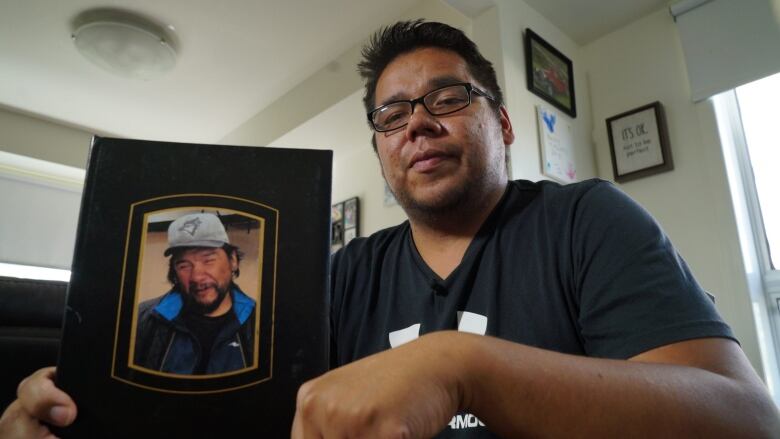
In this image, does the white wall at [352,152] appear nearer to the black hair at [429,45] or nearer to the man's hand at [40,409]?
the black hair at [429,45]

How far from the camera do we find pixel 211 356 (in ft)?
1.58

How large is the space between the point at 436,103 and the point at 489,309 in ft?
1.27

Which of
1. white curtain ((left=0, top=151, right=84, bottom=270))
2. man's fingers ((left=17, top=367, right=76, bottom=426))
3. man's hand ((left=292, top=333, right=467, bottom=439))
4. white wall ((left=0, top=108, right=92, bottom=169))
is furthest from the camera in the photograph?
white curtain ((left=0, top=151, right=84, bottom=270))

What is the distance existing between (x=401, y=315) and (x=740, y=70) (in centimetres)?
165

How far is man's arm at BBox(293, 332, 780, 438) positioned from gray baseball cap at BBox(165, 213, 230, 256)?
0.77 ft

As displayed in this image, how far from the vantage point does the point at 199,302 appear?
50 centimetres

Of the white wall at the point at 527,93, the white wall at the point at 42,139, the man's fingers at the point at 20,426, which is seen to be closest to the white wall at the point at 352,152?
the white wall at the point at 527,93

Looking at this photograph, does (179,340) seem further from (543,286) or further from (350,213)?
(350,213)

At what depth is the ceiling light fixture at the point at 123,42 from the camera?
218cm

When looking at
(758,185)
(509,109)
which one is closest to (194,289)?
(509,109)

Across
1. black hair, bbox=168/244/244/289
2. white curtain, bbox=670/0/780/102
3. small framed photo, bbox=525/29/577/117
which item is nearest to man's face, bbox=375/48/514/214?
black hair, bbox=168/244/244/289

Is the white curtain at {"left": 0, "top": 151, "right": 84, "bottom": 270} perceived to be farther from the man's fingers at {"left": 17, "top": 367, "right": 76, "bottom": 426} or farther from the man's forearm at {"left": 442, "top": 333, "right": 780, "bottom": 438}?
the man's forearm at {"left": 442, "top": 333, "right": 780, "bottom": 438}

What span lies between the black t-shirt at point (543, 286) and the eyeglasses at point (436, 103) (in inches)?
7.3

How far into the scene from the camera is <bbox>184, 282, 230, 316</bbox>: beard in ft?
1.63
